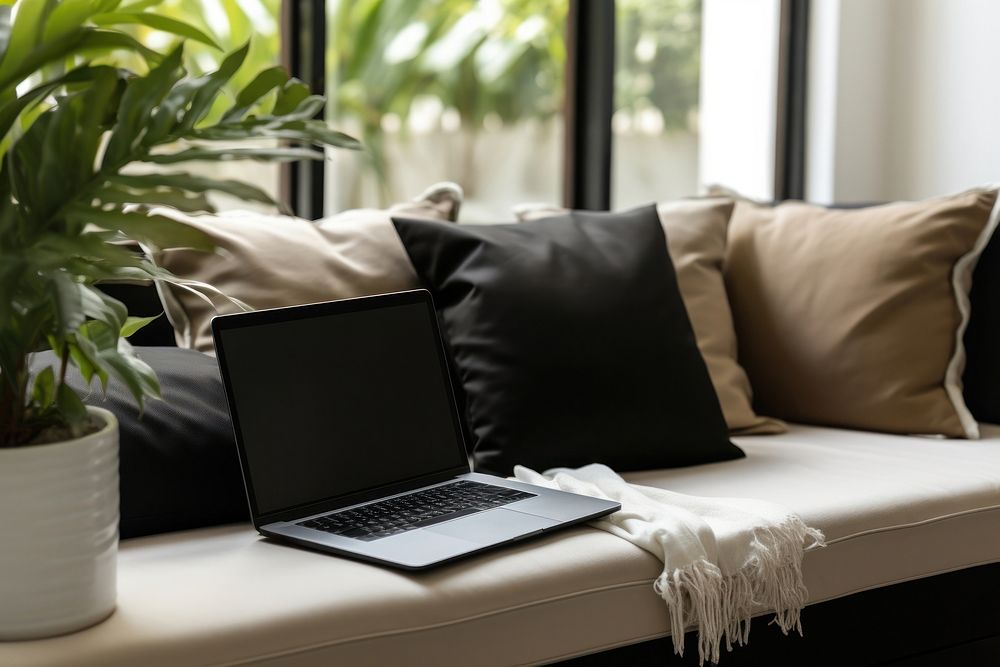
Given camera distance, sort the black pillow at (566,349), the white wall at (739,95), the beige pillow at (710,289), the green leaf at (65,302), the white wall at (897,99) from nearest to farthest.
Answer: the green leaf at (65,302)
the black pillow at (566,349)
the beige pillow at (710,289)
the white wall at (897,99)
the white wall at (739,95)

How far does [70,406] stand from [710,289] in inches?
52.1

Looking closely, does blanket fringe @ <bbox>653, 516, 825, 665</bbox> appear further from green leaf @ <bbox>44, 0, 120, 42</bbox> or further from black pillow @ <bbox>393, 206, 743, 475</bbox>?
green leaf @ <bbox>44, 0, 120, 42</bbox>

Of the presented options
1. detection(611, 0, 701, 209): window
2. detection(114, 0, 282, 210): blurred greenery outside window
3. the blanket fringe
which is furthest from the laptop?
detection(611, 0, 701, 209): window

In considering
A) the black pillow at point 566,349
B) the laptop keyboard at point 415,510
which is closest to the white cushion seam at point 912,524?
the black pillow at point 566,349

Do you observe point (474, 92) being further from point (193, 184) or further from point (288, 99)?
point (193, 184)

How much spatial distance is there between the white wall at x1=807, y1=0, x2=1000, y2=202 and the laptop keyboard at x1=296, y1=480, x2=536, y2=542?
1.88 metres

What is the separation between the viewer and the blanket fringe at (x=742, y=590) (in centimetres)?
132

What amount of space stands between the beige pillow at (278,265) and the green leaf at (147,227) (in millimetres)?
637

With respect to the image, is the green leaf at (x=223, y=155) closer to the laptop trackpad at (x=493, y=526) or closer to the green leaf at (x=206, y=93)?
the green leaf at (x=206, y=93)

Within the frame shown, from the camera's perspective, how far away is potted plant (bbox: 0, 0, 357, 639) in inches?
38.7

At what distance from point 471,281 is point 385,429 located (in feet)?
1.09

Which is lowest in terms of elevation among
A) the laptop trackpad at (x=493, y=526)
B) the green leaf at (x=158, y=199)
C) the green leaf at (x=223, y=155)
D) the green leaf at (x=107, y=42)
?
the laptop trackpad at (x=493, y=526)

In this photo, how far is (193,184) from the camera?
3.22 feet


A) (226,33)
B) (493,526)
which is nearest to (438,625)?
(493,526)
